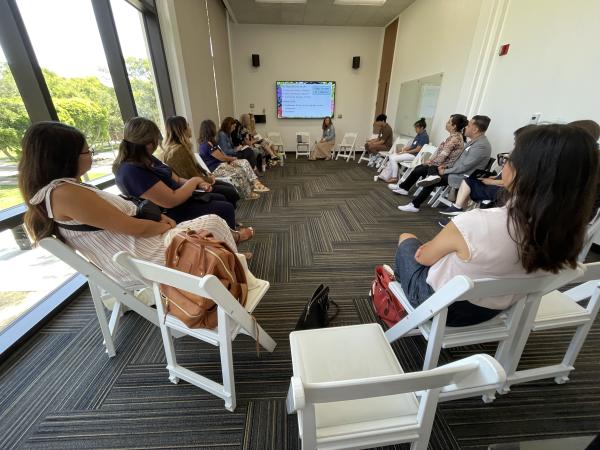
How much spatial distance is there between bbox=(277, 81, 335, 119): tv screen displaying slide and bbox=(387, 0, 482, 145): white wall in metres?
1.94

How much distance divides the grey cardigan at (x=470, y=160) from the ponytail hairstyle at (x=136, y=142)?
11.4 feet

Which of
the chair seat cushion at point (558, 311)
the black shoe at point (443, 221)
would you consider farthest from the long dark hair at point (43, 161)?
the black shoe at point (443, 221)

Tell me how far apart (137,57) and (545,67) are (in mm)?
4710

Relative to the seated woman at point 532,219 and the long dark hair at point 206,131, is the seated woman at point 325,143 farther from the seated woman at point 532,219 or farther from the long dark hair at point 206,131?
the seated woman at point 532,219

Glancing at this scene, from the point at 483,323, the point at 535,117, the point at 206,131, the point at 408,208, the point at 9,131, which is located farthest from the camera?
the point at 408,208

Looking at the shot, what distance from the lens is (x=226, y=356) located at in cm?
109

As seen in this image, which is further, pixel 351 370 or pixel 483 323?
pixel 483 323

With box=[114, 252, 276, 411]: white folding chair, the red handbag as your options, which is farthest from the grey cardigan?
box=[114, 252, 276, 411]: white folding chair

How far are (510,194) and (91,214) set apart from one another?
5.57 feet

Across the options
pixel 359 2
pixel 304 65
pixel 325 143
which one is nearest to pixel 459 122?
pixel 359 2

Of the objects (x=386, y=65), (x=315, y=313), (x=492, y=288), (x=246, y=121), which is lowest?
(x=315, y=313)

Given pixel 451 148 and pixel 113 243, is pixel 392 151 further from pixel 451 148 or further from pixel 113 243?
pixel 113 243

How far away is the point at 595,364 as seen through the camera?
145cm

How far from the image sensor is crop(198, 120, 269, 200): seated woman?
3.41 meters
